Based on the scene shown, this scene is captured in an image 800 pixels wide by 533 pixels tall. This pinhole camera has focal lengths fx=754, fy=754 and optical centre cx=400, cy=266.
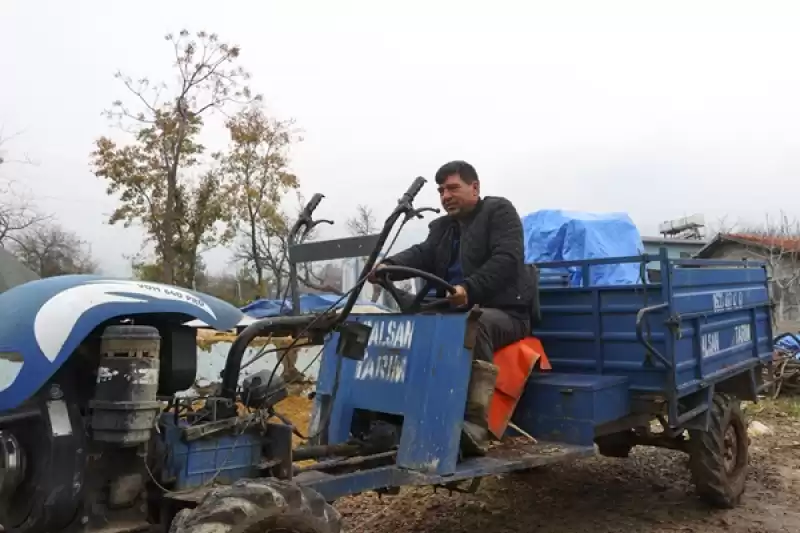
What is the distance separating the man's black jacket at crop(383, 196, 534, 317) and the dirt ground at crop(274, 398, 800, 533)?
173cm

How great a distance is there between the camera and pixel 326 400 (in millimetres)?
4609

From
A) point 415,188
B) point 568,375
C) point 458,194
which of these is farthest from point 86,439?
point 568,375

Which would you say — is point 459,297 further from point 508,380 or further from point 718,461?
point 718,461

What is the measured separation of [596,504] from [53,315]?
4.55 meters

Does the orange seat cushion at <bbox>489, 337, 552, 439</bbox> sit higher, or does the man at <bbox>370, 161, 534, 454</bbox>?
the man at <bbox>370, 161, 534, 454</bbox>

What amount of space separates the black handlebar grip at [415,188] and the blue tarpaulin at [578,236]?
445 centimetres

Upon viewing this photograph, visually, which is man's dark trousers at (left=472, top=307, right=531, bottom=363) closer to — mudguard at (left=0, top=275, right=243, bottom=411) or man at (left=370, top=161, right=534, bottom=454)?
man at (left=370, top=161, right=534, bottom=454)

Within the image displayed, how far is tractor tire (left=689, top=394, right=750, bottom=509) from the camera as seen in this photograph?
18.0 ft

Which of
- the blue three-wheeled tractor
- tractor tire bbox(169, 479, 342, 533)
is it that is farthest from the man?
tractor tire bbox(169, 479, 342, 533)

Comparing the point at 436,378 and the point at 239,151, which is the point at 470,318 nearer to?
the point at 436,378

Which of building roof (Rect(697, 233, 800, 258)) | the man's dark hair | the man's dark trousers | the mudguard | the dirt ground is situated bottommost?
the dirt ground

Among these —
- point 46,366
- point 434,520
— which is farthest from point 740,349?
point 46,366

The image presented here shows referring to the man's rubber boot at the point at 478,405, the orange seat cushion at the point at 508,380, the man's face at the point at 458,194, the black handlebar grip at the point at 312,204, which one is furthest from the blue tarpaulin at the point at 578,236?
the black handlebar grip at the point at 312,204

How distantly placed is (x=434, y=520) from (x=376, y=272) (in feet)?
7.84
